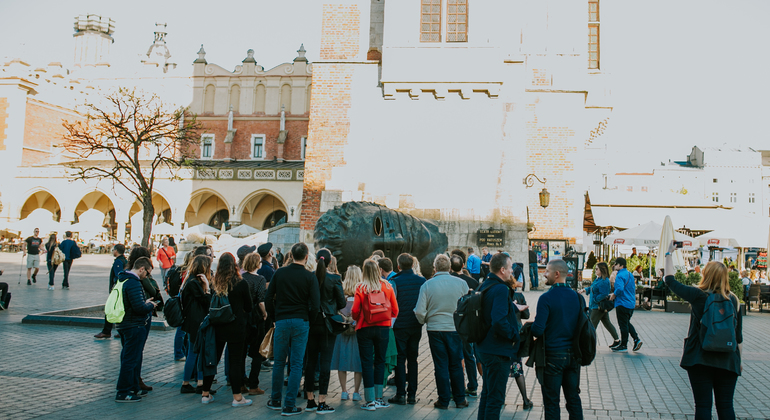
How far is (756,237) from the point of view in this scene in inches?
734

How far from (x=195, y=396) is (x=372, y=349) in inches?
77.3

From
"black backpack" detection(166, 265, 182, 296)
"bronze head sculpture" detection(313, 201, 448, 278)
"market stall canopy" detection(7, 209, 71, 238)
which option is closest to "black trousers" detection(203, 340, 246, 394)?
"black backpack" detection(166, 265, 182, 296)

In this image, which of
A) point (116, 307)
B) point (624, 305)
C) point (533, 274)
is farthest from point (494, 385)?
point (533, 274)

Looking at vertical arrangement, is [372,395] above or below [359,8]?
below

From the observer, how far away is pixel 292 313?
237 inches

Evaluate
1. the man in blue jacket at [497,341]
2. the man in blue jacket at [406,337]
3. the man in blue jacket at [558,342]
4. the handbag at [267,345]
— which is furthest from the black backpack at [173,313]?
the man in blue jacket at [558,342]

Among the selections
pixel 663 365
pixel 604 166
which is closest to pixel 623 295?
pixel 663 365

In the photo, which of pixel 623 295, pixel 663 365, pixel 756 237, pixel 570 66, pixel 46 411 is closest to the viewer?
pixel 46 411

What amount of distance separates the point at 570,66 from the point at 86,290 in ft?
57.5

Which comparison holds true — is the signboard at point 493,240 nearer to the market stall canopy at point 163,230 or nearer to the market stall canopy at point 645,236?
the market stall canopy at point 645,236

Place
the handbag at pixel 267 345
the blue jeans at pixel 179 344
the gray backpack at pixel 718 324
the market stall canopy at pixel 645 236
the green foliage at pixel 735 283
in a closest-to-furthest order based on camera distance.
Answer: the gray backpack at pixel 718 324
the handbag at pixel 267 345
the blue jeans at pixel 179 344
the green foliage at pixel 735 283
the market stall canopy at pixel 645 236

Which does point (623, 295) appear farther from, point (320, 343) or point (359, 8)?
point (359, 8)

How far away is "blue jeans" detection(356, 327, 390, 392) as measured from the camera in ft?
20.9

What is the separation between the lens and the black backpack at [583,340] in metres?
4.94
